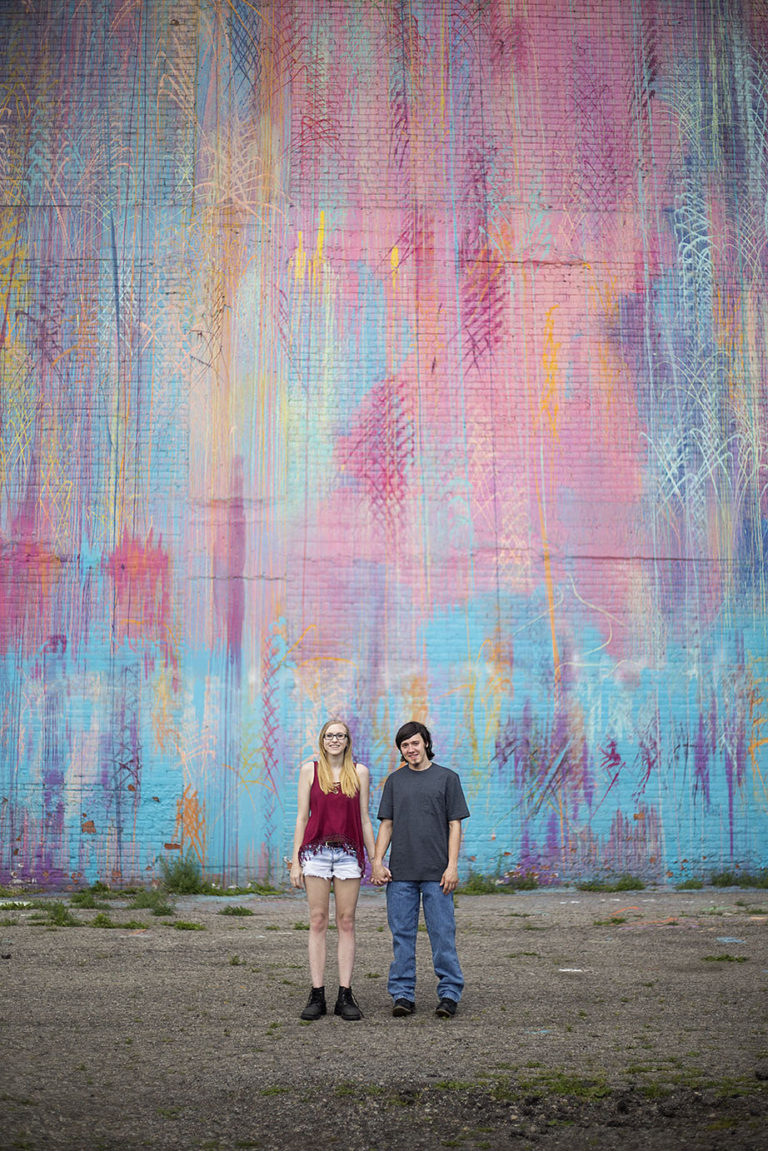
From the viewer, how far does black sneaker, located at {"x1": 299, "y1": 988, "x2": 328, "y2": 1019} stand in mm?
6176

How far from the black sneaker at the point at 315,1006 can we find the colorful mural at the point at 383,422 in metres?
5.31

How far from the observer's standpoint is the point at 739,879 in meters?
11.6

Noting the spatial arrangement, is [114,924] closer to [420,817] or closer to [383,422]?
[420,817]

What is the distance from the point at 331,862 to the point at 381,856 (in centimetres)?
38

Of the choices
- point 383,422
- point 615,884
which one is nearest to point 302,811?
point 615,884

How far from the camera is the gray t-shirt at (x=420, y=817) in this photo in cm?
638

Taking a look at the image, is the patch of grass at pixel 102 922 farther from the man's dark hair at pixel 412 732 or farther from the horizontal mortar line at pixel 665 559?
the horizontal mortar line at pixel 665 559

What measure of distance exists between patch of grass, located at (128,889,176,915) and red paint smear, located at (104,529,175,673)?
2.33m

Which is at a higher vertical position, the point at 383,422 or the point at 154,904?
the point at 383,422

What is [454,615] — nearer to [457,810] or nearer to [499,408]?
[499,408]

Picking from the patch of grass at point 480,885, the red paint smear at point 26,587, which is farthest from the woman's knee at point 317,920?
the red paint smear at point 26,587

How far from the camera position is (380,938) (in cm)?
905

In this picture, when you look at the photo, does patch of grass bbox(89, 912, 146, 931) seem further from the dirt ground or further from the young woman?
the young woman

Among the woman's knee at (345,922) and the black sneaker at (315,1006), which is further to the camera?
the woman's knee at (345,922)
